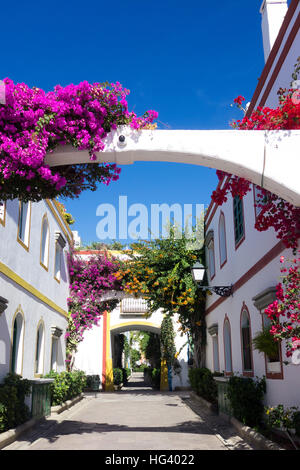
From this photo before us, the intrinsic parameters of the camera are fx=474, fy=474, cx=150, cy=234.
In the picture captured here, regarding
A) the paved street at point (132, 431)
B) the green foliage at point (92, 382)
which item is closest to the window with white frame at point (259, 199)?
the paved street at point (132, 431)

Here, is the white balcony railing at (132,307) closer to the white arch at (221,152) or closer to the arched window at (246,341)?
the arched window at (246,341)

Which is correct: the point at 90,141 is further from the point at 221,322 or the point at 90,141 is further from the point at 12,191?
the point at 221,322

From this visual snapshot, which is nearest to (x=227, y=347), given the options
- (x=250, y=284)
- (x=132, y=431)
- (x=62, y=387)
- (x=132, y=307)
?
(x=250, y=284)

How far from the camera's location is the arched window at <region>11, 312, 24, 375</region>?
10.4 metres

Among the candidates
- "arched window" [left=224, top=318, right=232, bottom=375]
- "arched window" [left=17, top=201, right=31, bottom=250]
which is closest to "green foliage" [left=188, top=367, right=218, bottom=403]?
"arched window" [left=224, top=318, right=232, bottom=375]

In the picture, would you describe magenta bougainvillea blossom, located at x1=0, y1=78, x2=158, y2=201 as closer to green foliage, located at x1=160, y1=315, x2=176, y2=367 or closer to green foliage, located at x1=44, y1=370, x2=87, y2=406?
green foliage, located at x1=44, y1=370, x2=87, y2=406

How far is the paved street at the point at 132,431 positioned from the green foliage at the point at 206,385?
0.48m

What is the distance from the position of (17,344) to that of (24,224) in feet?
9.12

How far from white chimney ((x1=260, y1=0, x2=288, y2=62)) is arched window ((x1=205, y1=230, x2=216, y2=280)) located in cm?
664

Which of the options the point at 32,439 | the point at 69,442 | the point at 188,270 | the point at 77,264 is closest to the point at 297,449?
the point at 69,442

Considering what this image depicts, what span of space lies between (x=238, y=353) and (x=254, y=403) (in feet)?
9.06

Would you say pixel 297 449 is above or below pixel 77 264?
below

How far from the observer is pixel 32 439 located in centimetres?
837

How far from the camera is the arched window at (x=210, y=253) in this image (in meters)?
15.5
